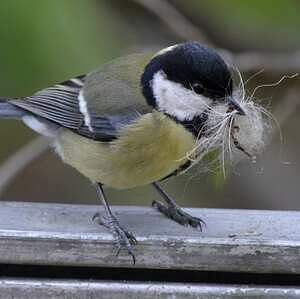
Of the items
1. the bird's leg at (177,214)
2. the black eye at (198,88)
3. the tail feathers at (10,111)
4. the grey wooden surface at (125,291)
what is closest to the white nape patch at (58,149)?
the tail feathers at (10,111)

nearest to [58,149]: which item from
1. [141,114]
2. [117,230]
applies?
[141,114]

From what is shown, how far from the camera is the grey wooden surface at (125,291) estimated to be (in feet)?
4.75

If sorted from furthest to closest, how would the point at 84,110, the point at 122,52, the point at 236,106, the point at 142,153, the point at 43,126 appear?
the point at 122,52
the point at 43,126
the point at 84,110
the point at 142,153
the point at 236,106

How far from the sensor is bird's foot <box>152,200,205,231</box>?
1.62 meters

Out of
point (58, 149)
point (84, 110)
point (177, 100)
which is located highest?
point (177, 100)

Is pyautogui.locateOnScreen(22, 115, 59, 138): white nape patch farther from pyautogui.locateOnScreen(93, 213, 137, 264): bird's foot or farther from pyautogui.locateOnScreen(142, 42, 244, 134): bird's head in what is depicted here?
pyautogui.locateOnScreen(93, 213, 137, 264): bird's foot

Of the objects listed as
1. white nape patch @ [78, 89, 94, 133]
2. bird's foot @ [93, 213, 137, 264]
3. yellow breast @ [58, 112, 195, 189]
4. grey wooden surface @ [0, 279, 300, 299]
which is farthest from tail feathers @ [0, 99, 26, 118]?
grey wooden surface @ [0, 279, 300, 299]

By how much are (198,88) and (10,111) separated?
1.79ft

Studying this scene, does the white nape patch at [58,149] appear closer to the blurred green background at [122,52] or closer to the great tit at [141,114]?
the great tit at [141,114]

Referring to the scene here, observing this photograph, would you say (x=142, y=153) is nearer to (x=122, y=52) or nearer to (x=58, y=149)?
(x=58, y=149)

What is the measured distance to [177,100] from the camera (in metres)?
1.75

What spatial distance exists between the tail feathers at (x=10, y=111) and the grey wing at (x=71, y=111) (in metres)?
0.03

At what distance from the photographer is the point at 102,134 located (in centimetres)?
186

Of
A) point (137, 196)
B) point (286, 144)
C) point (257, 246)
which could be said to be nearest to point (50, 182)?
point (137, 196)
